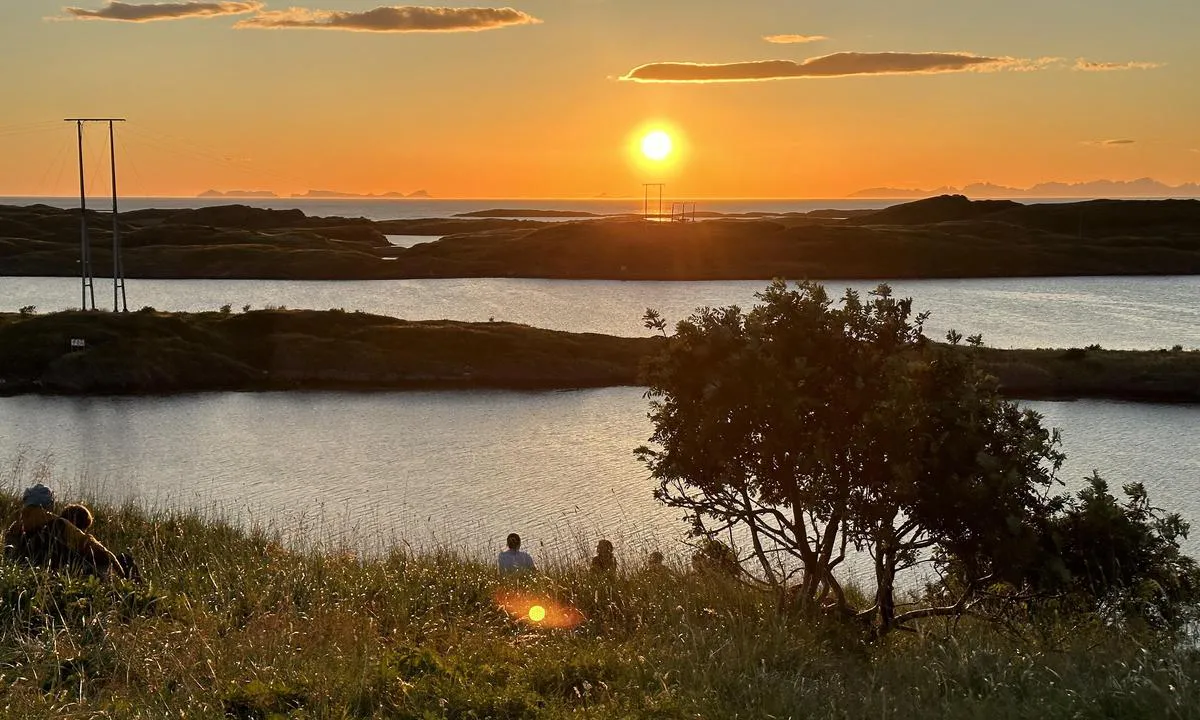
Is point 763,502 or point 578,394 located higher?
point 763,502

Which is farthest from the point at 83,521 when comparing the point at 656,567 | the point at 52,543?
the point at 656,567

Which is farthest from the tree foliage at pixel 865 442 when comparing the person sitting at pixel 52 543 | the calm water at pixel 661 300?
the calm water at pixel 661 300

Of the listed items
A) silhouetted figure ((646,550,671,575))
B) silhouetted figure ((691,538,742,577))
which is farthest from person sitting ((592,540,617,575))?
silhouetted figure ((691,538,742,577))

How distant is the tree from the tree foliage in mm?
19

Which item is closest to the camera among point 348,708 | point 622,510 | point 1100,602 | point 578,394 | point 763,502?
point 348,708

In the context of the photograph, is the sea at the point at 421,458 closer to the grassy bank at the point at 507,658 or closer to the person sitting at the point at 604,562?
the person sitting at the point at 604,562

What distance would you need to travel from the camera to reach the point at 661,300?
13000 centimetres

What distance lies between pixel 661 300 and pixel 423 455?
8376 centimetres

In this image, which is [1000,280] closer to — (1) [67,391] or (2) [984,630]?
(1) [67,391]

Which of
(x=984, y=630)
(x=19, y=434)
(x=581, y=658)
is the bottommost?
(x=19, y=434)

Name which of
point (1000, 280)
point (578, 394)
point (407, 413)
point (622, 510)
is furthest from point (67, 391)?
point (1000, 280)

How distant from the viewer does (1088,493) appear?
11297 millimetres

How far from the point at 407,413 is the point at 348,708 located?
54.4 m

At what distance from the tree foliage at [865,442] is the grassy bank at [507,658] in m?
0.94
